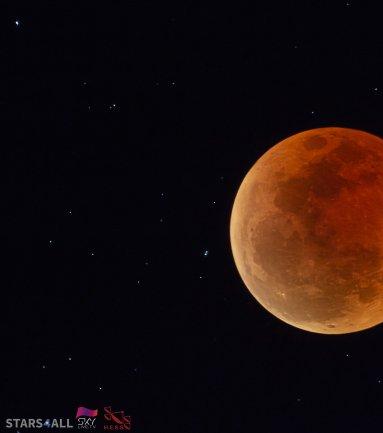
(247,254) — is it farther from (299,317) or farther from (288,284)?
(299,317)

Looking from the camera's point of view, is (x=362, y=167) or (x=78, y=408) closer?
(x=362, y=167)

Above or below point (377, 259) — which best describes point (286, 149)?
above

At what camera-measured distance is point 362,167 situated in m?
5.17

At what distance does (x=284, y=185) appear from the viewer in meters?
5.32

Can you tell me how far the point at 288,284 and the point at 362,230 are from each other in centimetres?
109

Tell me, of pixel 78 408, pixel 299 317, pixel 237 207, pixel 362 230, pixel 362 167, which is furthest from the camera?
pixel 78 408

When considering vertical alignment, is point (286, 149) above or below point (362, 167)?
above

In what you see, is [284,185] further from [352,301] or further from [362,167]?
[352,301]

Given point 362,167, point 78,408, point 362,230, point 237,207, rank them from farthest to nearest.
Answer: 1. point 78,408
2. point 237,207
3. point 362,167
4. point 362,230

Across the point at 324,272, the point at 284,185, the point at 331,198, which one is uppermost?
the point at 284,185

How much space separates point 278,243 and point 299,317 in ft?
3.77

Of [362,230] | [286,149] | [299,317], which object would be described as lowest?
[299,317]

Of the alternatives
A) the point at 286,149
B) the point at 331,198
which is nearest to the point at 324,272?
the point at 331,198

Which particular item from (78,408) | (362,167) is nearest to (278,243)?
(362,167)
